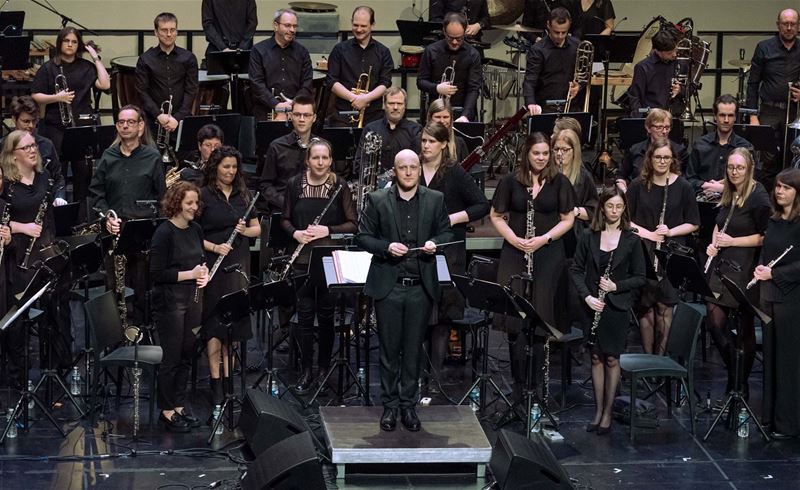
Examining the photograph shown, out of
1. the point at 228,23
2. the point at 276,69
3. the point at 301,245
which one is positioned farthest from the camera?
the point at 228,23

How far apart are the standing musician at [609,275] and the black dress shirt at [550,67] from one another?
10.3 feet

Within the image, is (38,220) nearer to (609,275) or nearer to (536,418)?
(536,418)

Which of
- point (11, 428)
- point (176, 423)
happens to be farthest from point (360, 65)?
point (11, 428)

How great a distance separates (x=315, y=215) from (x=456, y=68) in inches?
112

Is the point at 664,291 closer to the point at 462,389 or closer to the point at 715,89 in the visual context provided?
the point at 462,389

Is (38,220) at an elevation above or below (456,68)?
below

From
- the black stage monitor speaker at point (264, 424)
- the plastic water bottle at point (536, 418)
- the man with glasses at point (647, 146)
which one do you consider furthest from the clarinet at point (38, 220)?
the man with glasses at point (647, 146)

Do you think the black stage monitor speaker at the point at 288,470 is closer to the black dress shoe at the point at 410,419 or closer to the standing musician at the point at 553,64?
the black dress shoe at the point at 410,419

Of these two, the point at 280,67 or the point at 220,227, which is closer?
the point at 220,227

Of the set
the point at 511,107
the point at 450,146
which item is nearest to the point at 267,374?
the point at 450,146

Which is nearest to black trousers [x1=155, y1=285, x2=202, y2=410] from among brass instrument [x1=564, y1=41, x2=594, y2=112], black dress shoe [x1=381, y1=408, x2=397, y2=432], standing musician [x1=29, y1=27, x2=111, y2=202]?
black dress shoe [x1=381, y1=408, x2=397, y2=432]

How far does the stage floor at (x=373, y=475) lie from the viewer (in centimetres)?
780

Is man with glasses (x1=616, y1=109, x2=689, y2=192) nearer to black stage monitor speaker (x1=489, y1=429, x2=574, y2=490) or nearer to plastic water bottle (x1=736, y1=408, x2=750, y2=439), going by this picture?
plastic water bottle (x1=736, y1=408, x2=750, y2=439)

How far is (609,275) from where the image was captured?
8430 millimetres
